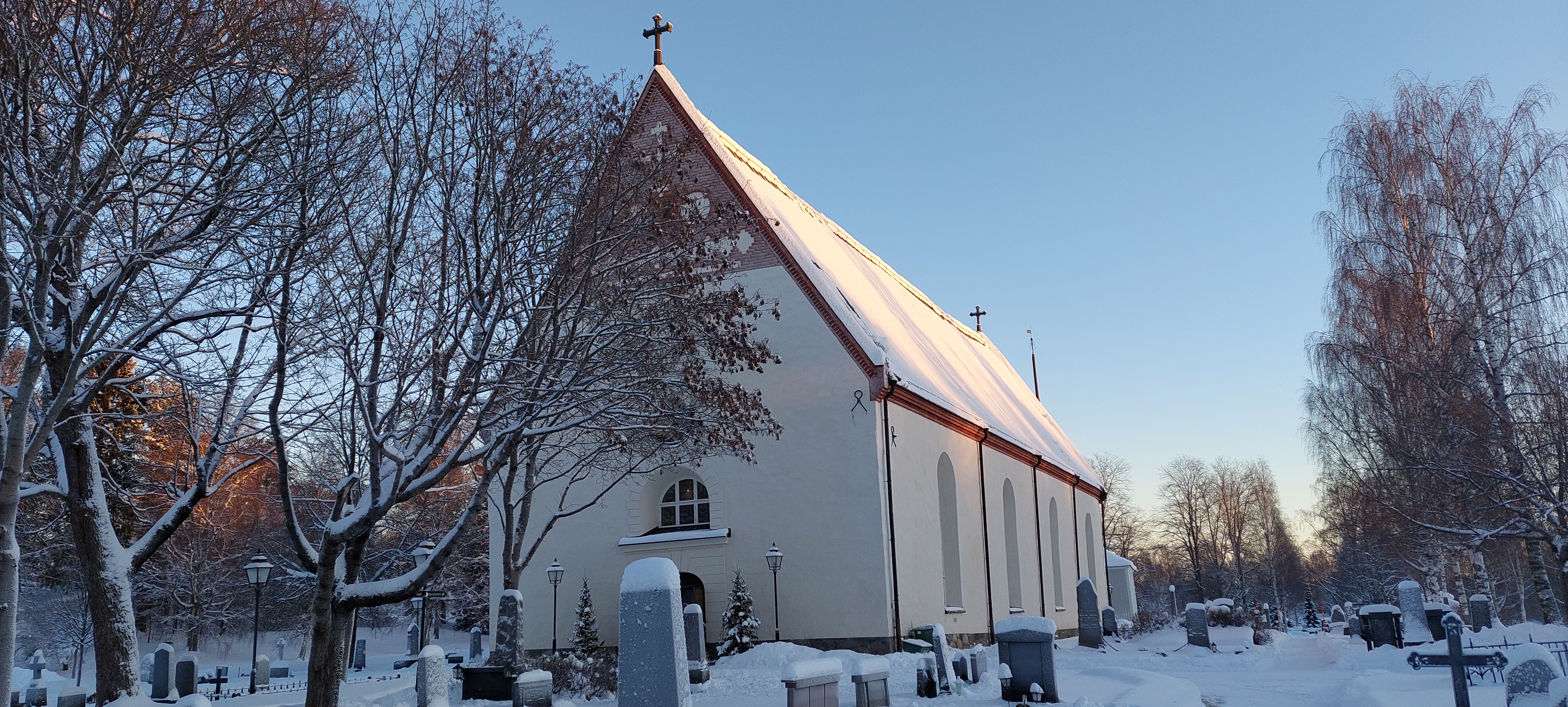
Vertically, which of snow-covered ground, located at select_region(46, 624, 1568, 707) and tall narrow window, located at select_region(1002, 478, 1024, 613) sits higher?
tall narrow window, located at select_region(1002, 478, 1024, 613)

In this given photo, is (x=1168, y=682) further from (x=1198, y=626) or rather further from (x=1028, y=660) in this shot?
(x=1198, y=626)

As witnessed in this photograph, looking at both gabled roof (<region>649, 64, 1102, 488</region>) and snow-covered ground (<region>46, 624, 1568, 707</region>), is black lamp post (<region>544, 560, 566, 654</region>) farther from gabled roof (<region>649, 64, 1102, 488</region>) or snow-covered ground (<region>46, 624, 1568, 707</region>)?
gabled roof (<region>649, 64, 1102, 488</region>)

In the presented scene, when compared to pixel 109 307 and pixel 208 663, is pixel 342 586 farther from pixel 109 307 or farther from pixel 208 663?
pixel 208 663

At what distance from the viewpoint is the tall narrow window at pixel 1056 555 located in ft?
100.0

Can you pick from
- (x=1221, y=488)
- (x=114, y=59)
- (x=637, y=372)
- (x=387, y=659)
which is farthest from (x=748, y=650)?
(x=1221, y=488)

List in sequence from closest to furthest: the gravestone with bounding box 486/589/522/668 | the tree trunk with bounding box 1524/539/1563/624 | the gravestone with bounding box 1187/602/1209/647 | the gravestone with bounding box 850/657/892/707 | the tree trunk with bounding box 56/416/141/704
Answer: the tree trunk with bounding box 56/416/141/704, the gravestone with bounding box 850/657/892/707, the gravestone with bounding box 486/589/522/668, the tree trunk with bounding box 1524/539/1563/624, the gravestone with bounding box 1187/602/1209/647

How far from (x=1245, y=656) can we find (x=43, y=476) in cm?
2142

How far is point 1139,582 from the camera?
306 feet

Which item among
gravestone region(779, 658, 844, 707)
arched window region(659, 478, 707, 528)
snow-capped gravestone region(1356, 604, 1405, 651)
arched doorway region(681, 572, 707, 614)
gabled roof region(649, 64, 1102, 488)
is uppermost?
gabled roof region(649, 64, 1102, 488)

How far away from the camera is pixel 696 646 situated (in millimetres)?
15883

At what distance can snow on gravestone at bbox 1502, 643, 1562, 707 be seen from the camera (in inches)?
338

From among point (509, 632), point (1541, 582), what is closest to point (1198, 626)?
point (1541, 582)

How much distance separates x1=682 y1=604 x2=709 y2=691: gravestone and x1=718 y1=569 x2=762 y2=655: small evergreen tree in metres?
1.13

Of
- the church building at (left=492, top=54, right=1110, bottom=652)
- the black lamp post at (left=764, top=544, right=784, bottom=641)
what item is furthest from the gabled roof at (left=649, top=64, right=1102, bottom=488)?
the black lamp post at (left=764, top=544, right=784, bottom=641)
